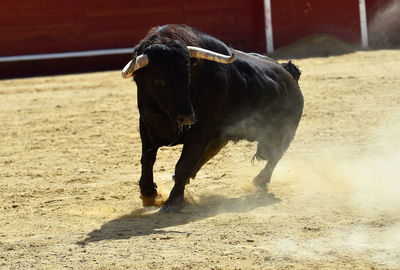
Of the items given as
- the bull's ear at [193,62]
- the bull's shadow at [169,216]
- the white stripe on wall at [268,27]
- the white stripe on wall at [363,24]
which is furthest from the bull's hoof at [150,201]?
the white stripe on wall at [363,24]

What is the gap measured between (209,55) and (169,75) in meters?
0.35

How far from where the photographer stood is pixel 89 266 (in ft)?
11.9

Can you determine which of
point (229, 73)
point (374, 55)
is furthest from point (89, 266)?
point (374, 55)

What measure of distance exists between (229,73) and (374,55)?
5.99m

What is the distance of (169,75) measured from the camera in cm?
448

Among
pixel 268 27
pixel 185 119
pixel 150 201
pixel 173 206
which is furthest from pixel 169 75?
pixel 268 27

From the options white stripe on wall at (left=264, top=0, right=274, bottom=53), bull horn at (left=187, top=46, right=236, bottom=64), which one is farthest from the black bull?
white stripe on wall at (left=264, top=0, right=274, bottom=53)

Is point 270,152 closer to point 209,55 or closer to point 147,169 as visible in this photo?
point 147,169

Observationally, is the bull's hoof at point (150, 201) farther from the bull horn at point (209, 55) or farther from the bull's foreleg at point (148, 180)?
the bull horn at point (209, 55)

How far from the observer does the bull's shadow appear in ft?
13.9

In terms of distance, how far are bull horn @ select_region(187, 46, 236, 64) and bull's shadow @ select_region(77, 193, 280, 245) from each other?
2.72 ft

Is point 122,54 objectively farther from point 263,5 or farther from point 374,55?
point 374,55

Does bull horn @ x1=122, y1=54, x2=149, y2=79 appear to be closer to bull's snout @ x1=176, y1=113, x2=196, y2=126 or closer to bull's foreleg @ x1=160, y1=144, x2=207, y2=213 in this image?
bull's snout @ x1=176, y1=113, x2=196, y2=126

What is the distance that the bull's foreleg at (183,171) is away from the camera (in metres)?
4.79
